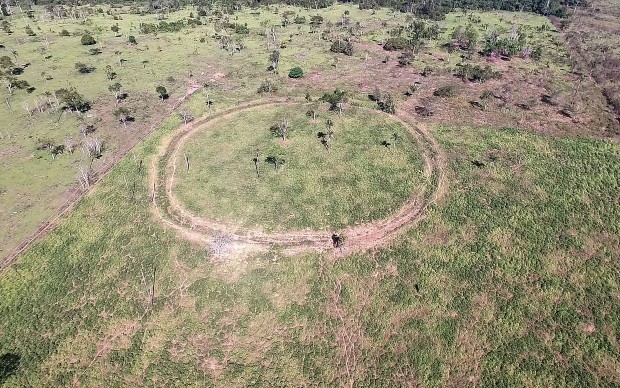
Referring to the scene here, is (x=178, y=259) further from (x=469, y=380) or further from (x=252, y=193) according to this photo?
(x=469, y=380)

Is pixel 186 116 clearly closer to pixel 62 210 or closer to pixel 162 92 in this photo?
pixel 162 92

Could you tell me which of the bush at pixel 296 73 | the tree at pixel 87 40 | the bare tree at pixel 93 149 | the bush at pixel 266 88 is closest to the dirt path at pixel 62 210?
the bare tree at pixel 93 149

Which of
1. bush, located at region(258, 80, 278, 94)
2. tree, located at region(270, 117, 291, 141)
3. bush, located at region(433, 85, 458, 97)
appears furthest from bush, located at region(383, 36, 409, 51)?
tree, located at region(270, 117, 291, 141)

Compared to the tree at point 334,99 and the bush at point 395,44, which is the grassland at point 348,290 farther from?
the bush at point 395,44

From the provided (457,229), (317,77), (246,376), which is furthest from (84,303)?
(317,77)

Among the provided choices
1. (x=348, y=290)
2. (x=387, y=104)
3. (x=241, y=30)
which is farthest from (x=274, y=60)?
(x=348, y=290)
